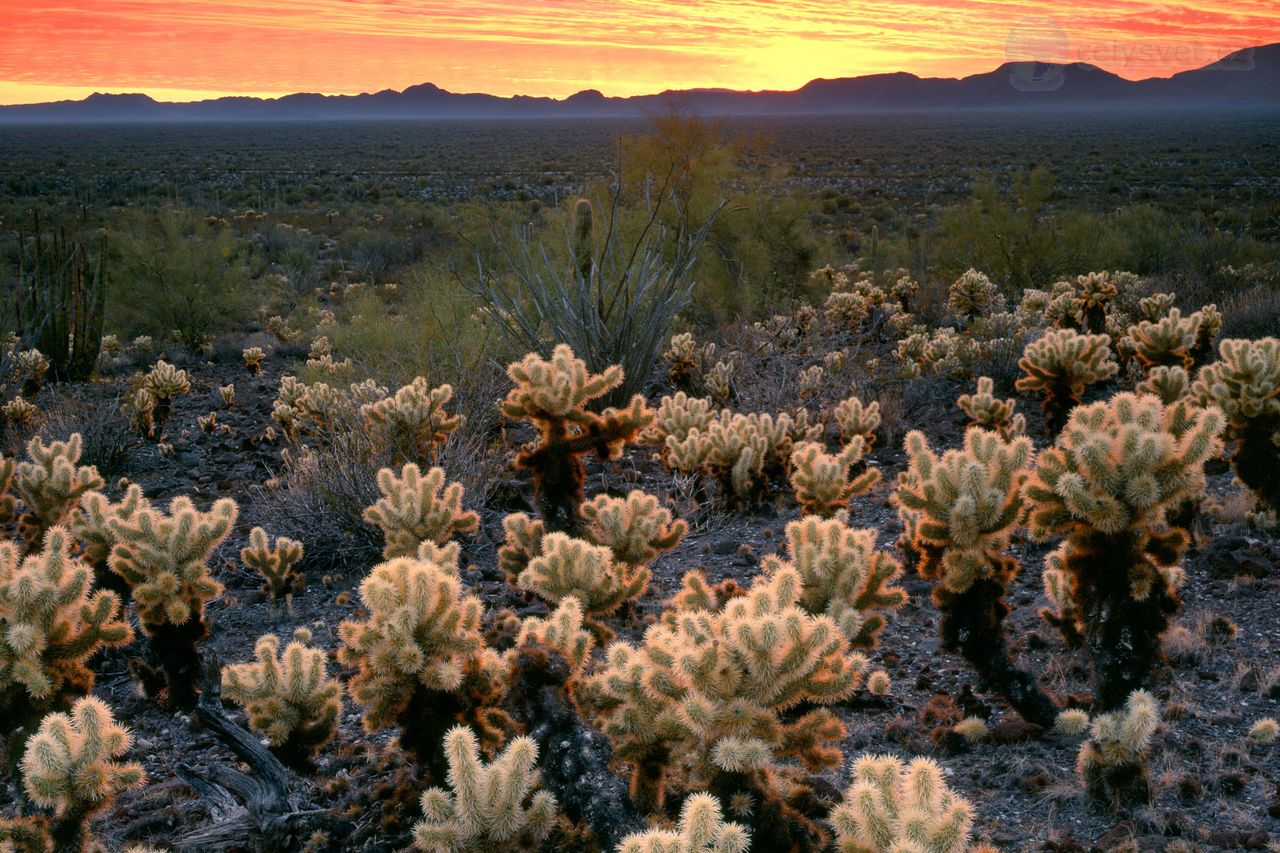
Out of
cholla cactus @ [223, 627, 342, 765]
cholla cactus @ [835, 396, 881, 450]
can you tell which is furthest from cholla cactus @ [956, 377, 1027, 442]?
cholla cactus @ [223, 627, 342, 765]

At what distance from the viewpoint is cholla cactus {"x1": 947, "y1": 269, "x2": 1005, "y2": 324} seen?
42.9ft

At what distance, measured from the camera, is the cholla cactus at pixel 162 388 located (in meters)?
9.73

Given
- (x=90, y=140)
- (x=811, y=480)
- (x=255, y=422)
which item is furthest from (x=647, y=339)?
(x=90, y=140)

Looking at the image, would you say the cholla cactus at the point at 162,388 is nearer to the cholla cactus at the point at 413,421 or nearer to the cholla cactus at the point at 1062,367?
the cholla cactus at the point at 413,421

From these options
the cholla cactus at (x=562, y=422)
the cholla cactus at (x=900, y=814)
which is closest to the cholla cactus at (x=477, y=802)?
the cholla cactus at (x=900, y=814)

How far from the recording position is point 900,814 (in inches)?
97.5

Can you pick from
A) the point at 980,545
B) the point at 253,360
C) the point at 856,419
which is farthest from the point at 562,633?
the point at 253,360

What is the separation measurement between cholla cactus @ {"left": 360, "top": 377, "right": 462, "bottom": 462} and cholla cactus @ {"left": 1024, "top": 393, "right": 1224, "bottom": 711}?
13.9ft

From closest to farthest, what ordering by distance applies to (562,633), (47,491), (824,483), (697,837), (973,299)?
1. (697,837)
2. (562,633)
3. (47,491)
4. (824,483)
5. (973,299)

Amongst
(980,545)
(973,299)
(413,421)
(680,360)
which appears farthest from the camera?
(973,299)

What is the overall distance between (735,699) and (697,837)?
0.68 meters

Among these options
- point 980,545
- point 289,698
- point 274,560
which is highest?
point 980,545

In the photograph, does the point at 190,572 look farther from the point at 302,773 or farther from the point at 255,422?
the point at 255,422

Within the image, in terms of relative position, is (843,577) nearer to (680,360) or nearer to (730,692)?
(730,692)
